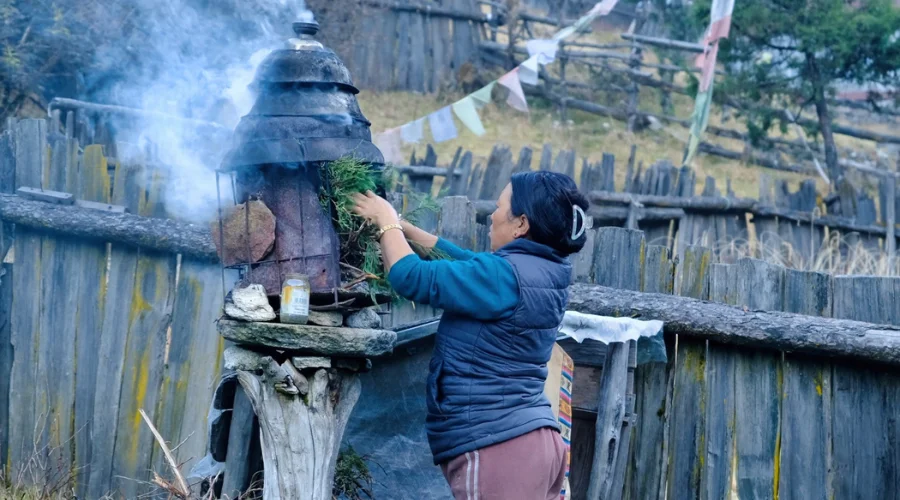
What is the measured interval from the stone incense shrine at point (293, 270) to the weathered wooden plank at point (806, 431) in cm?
216

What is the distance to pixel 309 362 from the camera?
3387 millimetres

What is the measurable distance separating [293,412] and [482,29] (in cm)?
→ 1579

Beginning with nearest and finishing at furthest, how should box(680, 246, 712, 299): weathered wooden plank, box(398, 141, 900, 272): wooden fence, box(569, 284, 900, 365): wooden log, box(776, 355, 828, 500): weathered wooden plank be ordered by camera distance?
box(569, 284, 900, 365): wooden log < box(776, 355, 828, 500): weathered wooden plank < box(680, 246, 712, 299): weathered wooden plank < box(398, 141, 900, 272): wooden fence

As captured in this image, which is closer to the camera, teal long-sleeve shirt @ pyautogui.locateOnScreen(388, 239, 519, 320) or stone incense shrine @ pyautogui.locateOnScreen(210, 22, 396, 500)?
teal long-sleeve shirt @ pyautogui.locateOnScreen(388, 239, 519, 320)

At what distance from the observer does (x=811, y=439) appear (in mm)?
4363

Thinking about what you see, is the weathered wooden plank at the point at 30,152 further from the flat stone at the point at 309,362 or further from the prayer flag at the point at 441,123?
the prayer flag at the point at 441,123

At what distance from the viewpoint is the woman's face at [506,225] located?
3.38 metres

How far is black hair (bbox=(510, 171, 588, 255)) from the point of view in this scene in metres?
3.29

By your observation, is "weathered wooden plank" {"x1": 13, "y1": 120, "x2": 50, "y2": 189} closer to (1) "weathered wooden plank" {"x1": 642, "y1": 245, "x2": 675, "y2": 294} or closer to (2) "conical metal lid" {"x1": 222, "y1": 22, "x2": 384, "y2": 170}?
(2) "conical metal lid" {"x1": 222, "y1": 22, "x2": 384, "y2": 170}

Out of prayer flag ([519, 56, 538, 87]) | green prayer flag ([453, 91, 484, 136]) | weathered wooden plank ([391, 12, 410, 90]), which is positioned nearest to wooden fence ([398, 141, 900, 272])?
green prayer flag ([453, 91, 484, 136])

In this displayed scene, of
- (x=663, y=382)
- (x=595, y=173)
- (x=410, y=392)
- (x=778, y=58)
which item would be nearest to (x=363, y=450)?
(x=410, y=392)

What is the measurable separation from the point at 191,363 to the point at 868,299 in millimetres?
3613

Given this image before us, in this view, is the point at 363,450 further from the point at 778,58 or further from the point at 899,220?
the point at 778,58

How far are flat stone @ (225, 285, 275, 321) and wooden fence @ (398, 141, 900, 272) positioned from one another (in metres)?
5.93
